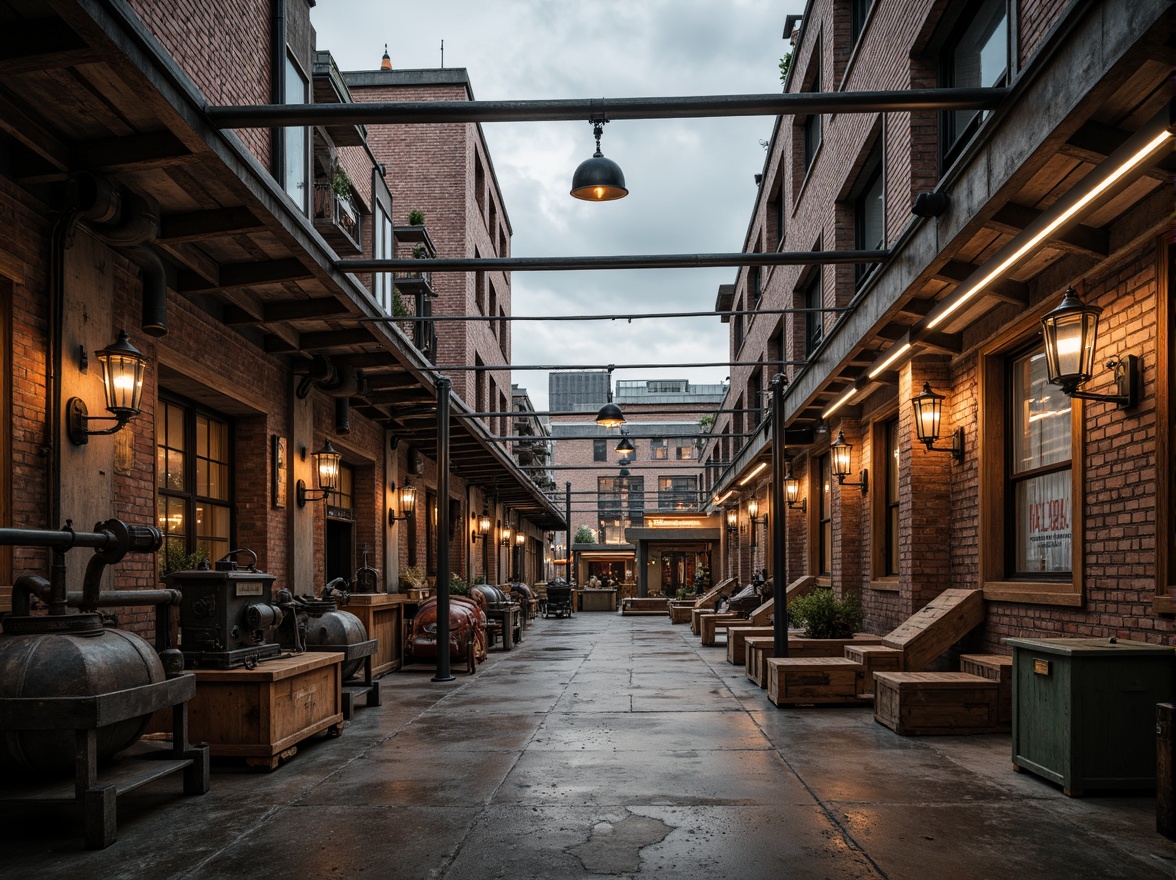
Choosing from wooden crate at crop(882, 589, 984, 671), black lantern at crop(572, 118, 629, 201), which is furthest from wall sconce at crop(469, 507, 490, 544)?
black lantern at crop(572, 118, 629, 201)

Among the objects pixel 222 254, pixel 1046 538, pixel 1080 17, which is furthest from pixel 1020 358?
pixel 222 254

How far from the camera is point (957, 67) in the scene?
9.74 m

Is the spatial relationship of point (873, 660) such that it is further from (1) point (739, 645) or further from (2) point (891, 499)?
(1) point (739, 645)

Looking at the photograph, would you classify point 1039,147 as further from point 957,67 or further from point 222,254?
point 222,254

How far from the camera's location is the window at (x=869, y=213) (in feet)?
41.5

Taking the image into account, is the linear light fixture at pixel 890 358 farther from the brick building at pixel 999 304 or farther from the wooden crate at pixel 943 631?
the wooden crate at pixel 943 631

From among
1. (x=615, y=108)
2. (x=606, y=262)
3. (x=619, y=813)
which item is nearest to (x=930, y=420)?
(x=606, y=262)

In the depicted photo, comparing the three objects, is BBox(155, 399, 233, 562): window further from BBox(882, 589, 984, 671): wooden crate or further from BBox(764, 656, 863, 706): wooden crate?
BBox(882, 589, 984, 671): wooden crate

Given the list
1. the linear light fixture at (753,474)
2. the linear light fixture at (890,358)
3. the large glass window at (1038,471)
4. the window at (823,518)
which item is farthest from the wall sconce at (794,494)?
the large glass window at (1038,471)

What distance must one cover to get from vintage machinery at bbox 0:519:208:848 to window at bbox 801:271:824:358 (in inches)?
496

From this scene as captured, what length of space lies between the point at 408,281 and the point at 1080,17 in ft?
40.4

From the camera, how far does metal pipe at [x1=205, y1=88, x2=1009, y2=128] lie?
A: 6188 millimetres

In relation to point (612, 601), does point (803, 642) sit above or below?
above

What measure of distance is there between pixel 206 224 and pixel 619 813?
5.16 m
